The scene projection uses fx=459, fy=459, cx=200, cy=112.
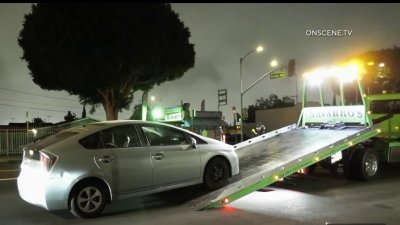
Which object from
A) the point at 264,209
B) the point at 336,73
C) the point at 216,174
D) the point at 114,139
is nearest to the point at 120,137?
the point at 114,139

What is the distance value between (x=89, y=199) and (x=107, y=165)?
615mm

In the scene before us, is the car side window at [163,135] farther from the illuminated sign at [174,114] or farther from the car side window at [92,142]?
the illuminated sign at [174,114]

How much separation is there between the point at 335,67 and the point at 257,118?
178 ft

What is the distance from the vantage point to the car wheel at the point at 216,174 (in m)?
9.06


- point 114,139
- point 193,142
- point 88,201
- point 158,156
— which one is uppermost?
point 114,139

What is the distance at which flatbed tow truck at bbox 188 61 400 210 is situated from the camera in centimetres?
871

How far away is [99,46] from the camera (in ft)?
99.9

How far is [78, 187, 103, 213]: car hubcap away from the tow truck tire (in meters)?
6.50

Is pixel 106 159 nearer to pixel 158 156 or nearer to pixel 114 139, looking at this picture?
pixel 114 139

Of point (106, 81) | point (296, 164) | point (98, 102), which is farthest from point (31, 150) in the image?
point (98, 102)

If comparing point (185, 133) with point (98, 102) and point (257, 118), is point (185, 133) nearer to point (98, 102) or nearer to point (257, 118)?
point (98, 102)

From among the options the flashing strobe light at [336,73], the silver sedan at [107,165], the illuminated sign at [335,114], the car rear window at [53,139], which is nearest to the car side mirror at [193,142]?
the silver sedan at [107,165]

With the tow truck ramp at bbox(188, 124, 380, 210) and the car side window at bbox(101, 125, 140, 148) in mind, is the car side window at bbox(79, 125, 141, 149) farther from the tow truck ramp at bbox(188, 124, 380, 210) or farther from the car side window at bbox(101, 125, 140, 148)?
the tow truck ramp at bbox(188, 124, 380, 210)

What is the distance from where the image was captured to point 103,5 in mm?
31438
